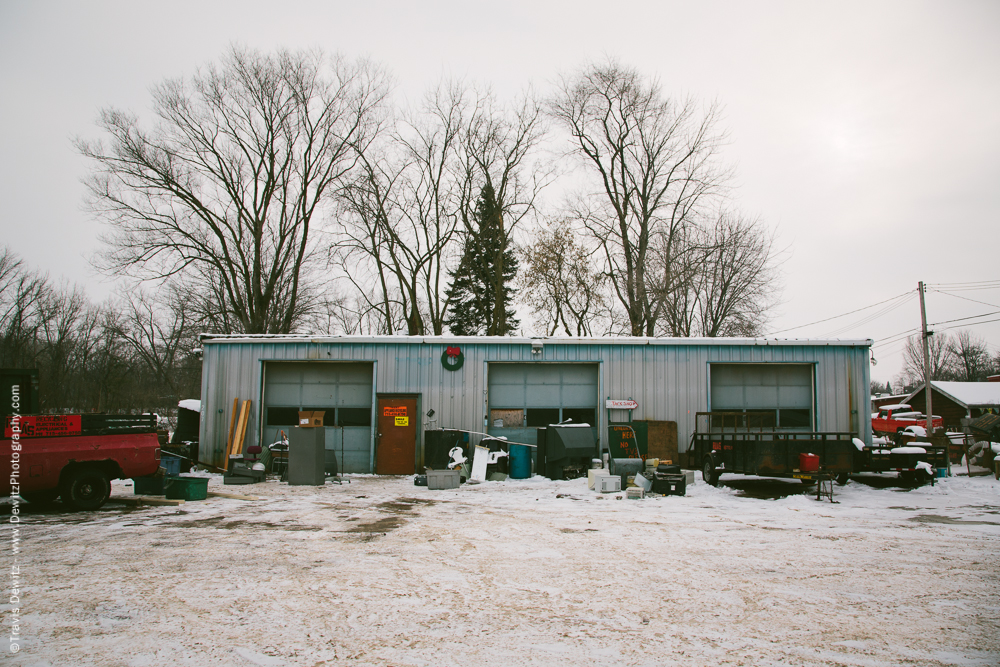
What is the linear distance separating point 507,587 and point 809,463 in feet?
27.1

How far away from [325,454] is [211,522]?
586 centimetres

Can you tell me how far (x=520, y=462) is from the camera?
14.7 m

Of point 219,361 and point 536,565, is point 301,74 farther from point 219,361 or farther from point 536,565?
point 536,565

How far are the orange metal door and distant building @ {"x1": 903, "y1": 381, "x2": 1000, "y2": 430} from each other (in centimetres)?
3940

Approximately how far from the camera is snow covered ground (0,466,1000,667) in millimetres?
4215

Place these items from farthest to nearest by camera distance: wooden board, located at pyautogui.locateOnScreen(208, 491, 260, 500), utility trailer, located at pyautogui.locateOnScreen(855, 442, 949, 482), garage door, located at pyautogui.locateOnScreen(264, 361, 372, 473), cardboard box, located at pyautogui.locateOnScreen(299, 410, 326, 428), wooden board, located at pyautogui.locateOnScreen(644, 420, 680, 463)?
garage door, located at pyautogui.locateOnScreen(264, 361, 372, 473) < cardboard box, located at pyautogui.locateOnScreen(299, 410, 326, 428) < wooden board, located at pyautogui.locateOnScreen(644, 420, 680, 463) < utility trailer, located at pyautogui.locateOnScreen(855, 442, 949, 482) < wooden board, located at pyautogui.locateOnScreen(208, 491, 260, 500)

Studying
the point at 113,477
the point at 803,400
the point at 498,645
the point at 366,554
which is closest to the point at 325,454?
the point at 113,477

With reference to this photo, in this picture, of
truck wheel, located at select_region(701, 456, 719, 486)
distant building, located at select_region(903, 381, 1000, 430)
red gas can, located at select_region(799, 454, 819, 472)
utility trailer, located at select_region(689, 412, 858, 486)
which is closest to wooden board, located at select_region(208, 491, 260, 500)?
truck wheel, located at select_region(701, 456, 719, 486)

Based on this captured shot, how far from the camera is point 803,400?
16.6m

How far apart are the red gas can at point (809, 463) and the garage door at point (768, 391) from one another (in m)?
5.00

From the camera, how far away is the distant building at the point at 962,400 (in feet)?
130

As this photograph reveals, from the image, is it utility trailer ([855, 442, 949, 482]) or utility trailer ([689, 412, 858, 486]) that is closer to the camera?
utility trailer ([689, 412, 858, 486])

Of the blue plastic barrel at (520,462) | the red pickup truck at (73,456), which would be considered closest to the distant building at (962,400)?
the blue plastic barrel at (520,462)

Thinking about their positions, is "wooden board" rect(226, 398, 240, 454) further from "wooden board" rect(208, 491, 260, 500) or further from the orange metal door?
"wooden board" rect(208, 491, 260, 500)
